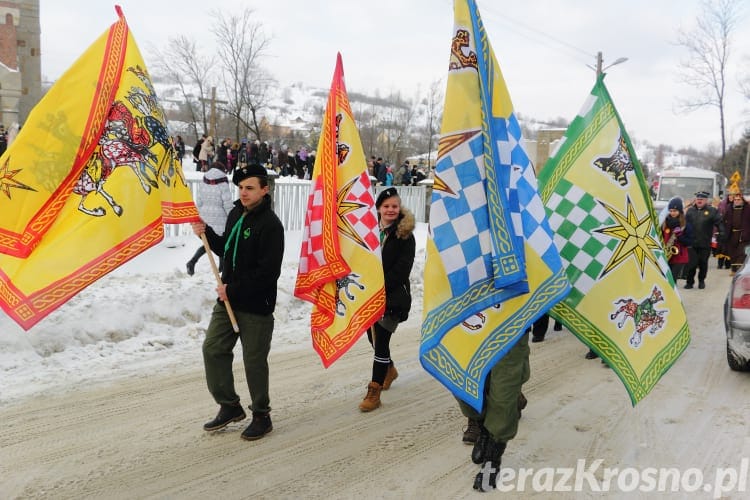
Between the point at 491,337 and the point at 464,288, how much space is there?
0.38m

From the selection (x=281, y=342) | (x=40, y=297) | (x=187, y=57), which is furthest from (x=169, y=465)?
(x=187, y=57)

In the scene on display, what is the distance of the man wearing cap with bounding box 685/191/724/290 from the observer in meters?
11.9

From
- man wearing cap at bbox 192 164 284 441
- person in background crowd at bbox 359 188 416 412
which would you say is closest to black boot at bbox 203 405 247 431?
man wearing cap at bbox 192 164 284 441

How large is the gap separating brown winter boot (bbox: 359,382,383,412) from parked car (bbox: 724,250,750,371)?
379 cm

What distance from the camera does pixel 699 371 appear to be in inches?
258

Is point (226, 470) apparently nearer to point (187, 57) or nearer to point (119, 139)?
point (119, 139)

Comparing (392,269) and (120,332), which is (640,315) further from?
(120,332)

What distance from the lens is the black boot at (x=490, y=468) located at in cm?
388

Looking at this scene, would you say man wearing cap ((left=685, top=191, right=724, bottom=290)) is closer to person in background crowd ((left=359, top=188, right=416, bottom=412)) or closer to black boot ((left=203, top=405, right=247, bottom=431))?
person in background crowd ((left=359, top=188, right=416, bottom=412))

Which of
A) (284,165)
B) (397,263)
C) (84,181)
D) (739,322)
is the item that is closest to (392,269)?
(397,263)

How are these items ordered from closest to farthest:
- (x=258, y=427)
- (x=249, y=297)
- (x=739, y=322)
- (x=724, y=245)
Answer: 1. (x=249, y=297)
2. (x=258, y=427)
3. (x=739, y=322)
4. (x=724, y=245)

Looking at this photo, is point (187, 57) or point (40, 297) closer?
point (40, 297)

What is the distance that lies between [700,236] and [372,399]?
9457 mm

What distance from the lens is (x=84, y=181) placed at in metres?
4.05
